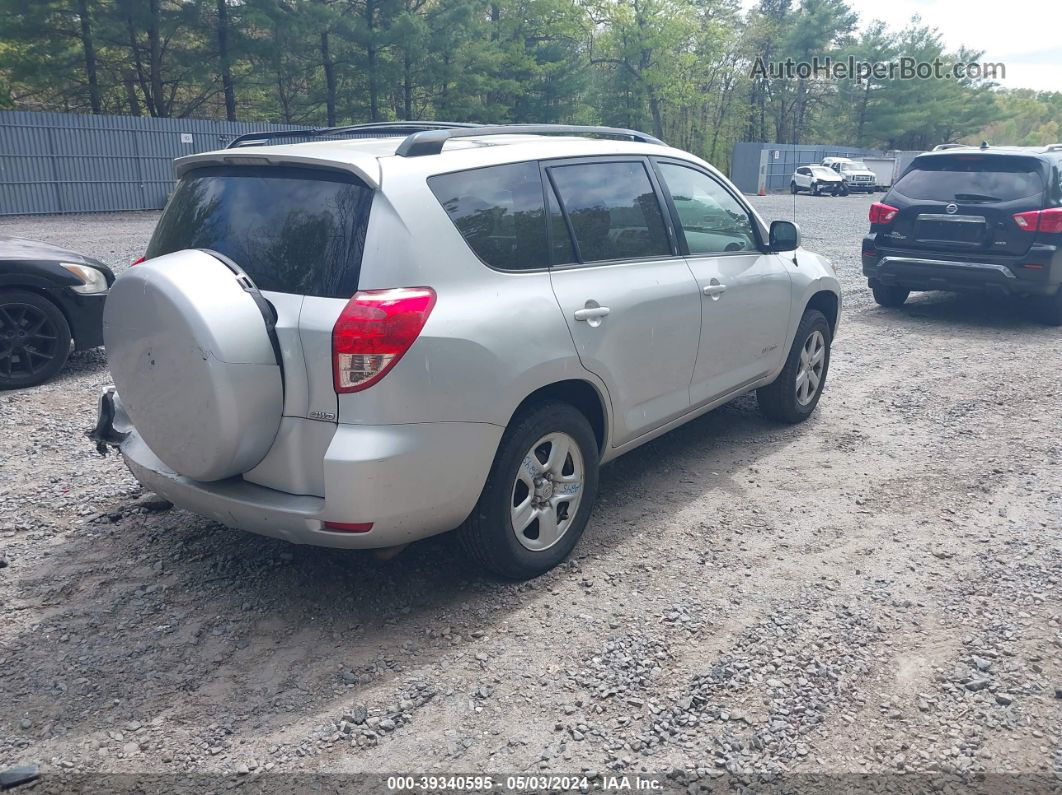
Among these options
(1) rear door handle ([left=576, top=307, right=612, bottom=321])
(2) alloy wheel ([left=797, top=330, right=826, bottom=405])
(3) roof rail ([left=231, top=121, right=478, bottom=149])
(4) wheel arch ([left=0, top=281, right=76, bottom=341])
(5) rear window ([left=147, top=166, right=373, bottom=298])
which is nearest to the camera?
(5) rear window ([left=147, top=166, right=373, bottom=298])

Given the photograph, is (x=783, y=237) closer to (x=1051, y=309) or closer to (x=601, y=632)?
(x=601, y=632)

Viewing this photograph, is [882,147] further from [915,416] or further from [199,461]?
[199,461]

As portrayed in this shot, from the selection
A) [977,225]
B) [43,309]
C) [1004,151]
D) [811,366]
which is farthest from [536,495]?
[1004,151]

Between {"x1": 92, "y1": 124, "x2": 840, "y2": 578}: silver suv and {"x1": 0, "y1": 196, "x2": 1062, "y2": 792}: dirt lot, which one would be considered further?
{"x1": 92, "y1": 124, "x2": 840, "y2": 578}: silver suv

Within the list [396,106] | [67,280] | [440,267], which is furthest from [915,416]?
[396,106]

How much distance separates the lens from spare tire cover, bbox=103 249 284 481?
306 cm

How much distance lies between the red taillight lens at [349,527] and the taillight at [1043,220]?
8145mm

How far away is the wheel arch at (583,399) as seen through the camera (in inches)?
145

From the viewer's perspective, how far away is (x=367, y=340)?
3049 mm

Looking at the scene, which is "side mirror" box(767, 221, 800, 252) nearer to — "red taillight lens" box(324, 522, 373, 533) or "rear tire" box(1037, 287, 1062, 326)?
"red taillight lens" box(324, 522, 373, 533)

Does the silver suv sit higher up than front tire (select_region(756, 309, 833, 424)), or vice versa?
the silver suv

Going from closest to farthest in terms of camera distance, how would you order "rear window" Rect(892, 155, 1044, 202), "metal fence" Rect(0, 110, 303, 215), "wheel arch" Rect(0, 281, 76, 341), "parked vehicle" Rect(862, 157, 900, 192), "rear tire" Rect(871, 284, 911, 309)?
"wheel arch" Rect(0, 281, 76, 341) < "rear window" Rect(892, 155, 1044, 202) < "rear tire" Rect(871, 284, 911, 309) < "metal fence" Rect(0, 110, 303, 215) < "parked vehicle" Rect(862, 157, 900, 192)

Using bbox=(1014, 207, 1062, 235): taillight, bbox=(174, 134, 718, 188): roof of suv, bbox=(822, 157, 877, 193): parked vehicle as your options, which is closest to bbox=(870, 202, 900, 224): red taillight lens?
bbox=(1014, 207, 1062, 235): taillight

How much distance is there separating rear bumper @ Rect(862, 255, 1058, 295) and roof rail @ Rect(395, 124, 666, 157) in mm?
5630
